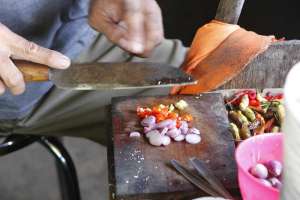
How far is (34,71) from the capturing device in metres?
0.92

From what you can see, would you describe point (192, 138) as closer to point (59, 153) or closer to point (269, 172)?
point (269, 172)

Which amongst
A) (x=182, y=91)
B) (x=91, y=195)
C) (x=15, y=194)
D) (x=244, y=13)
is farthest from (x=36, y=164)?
(x=182, y=91)

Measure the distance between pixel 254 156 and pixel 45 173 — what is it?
1392 mm

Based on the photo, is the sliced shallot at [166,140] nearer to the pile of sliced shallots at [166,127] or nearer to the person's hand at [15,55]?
the pile of sliced shallots at [166,127]

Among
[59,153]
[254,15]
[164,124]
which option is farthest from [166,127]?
[254,15]

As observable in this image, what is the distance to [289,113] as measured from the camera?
441 millimetres

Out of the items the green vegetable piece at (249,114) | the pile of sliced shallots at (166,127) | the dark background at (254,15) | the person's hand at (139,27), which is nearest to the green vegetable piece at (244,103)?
the green vegetable piece at (249,114)

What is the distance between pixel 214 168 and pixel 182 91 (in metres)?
0.24

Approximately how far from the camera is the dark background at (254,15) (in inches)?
72.5

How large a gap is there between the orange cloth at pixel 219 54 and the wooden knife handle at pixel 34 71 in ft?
0.84

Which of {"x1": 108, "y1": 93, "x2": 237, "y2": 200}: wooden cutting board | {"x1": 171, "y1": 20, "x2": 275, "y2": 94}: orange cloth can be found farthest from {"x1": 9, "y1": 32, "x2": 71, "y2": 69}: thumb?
{"x1": 171, "y1": 20, "x2": 275, "y2": 94}: orange cloth

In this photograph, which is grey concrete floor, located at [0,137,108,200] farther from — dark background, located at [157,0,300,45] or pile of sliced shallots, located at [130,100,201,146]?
pile of sliced shallots, located at [130,100,201,146]

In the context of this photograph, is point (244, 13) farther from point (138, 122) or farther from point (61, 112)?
point (138, 122)

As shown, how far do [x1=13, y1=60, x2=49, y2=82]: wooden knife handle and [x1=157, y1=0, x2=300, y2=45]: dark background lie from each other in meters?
1.07
